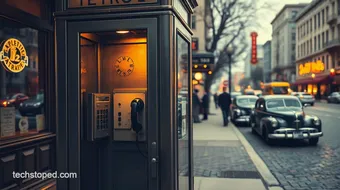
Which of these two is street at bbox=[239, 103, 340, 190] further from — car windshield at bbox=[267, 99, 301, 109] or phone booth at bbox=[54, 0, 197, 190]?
phone booth at bbox=[54, 0, 197, 190]

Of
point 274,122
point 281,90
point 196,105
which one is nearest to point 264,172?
point 274,122

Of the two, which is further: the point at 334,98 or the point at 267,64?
the point at 267,64

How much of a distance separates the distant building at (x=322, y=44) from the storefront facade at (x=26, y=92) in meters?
10.8

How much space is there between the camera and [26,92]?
6199 millimetres

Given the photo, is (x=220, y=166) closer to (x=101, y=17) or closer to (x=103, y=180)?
(x=103, y=180)

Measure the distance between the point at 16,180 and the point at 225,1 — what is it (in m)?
24.9

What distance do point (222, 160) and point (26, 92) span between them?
17.2 ft

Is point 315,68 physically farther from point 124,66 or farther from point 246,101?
point 124,66

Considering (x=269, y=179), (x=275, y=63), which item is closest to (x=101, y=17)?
(x=269, y=179)

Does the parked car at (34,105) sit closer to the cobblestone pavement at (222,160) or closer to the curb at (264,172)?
the cobblestone pavement at (222,160)

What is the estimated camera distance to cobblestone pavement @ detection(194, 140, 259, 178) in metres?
7.69

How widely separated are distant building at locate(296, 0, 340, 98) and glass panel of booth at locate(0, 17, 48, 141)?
1089 centimetres

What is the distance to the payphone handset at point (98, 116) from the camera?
3.95m

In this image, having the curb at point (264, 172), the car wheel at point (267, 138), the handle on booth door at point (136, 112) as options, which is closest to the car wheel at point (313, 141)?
the car wheel at point (267, 138)
